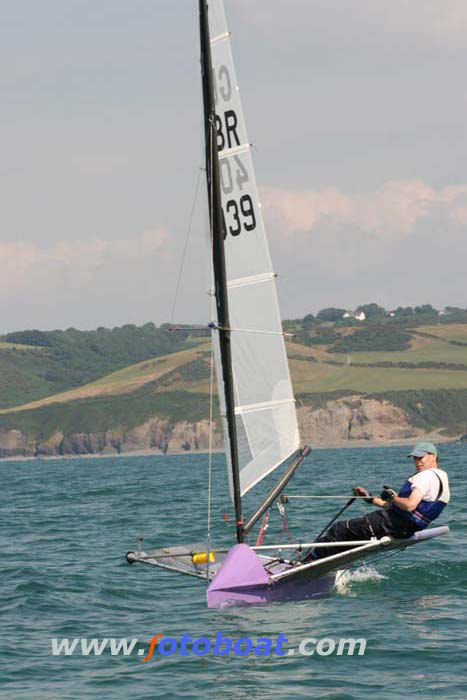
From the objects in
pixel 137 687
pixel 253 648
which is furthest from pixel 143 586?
pixel 137 687

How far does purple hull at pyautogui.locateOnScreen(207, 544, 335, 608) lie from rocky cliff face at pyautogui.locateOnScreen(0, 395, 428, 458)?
129529 millimetres

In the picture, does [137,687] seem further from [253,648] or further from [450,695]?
[450,695]

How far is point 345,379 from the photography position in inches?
6516

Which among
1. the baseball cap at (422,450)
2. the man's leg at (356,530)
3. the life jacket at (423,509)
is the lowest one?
the man's leg at (356,530)

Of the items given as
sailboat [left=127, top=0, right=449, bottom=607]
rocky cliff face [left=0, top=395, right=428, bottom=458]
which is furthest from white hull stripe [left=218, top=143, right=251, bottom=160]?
rocky cliff face [left=0, top=395, right=428, bottom=458]

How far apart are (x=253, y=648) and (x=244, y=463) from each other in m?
4.06

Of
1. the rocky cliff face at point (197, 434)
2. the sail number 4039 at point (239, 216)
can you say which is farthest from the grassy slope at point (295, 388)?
the sail number 4039 at point (239, 216)

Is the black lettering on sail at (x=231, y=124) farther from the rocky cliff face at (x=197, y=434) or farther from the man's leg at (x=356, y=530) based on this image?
the rocky cliff face at (x=197, y=434)

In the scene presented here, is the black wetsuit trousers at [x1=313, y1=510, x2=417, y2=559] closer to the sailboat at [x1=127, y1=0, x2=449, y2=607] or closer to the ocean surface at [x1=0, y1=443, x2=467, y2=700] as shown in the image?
the sailboat at [x1=127, y1=0, x2=449, y2=607]

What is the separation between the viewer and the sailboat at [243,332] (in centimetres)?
1714

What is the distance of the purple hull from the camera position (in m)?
16.6

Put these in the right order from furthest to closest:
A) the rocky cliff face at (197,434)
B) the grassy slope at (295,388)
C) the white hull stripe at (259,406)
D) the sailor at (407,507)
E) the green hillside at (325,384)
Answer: the green hillside at (325,384)
the grassy slope at (295,388)
the rocky cliff face at (197,434)
the white hull stripe at (259,406)
the sailor at (407,507)

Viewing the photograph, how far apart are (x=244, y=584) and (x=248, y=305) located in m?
4.06

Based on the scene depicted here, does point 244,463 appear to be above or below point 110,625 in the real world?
above
